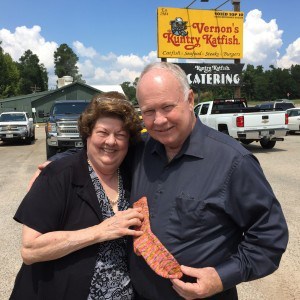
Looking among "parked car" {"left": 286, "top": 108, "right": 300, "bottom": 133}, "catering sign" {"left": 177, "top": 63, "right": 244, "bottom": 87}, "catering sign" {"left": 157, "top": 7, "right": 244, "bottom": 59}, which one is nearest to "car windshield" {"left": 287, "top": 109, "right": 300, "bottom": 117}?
"parked car" {"left": 286, "top": 108, "right": 300, "bottom": 133}

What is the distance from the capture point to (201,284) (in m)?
1.64

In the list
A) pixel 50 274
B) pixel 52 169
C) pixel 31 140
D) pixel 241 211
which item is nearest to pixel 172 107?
pixel 241 211

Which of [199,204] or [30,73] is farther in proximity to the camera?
[30,73]

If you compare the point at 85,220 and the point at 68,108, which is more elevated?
the point at 68,108

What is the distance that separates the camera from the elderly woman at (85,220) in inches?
71.4

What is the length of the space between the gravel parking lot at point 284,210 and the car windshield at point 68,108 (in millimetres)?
1897

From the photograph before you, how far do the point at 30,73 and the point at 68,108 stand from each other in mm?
116131

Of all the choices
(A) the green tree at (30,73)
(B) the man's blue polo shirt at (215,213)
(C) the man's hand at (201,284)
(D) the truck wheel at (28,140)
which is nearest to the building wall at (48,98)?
(D) the truck wheel at (28,140)

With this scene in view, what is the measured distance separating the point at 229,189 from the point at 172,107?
1.60 feet

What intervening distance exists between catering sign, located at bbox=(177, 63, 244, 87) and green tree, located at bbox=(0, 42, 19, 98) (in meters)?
62.7

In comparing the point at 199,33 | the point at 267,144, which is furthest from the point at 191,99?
the point at 199,33

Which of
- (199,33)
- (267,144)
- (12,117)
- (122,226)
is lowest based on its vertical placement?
(267,144)

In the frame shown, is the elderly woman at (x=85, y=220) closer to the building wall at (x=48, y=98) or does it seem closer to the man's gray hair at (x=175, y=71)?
the man's gray hair at (x=175, y=71)

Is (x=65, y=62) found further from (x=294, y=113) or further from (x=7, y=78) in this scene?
(x=294, y=113)
